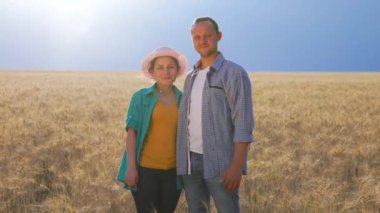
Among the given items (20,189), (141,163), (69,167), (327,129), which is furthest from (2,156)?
(327,129)

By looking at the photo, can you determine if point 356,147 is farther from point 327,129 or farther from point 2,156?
point 2,156

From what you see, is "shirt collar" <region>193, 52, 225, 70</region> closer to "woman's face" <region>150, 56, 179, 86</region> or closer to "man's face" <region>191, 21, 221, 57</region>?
"man's face" <region>191, 21, 221, 57</region>

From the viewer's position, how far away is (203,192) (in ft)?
10.6

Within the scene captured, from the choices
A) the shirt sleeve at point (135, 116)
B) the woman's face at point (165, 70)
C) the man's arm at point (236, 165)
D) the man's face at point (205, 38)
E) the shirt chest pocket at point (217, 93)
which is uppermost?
the man's face at point (205, 38)

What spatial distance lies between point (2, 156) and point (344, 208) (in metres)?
4.49

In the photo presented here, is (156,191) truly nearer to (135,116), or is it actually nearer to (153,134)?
(153,134)

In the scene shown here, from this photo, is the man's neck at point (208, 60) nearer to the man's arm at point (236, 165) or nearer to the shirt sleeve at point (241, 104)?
the shirt sleeve at point (241, 104)

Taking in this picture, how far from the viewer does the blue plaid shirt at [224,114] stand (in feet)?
9.50

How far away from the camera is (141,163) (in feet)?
10.9

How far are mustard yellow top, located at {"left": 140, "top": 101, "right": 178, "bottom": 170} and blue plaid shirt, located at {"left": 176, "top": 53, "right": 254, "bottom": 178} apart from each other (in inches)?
12.9

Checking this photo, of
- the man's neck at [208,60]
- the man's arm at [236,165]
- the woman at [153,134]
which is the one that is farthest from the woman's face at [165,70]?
the man's arm at [236,165]

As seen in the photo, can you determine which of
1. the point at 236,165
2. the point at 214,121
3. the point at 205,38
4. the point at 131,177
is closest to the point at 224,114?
the point at 214,121

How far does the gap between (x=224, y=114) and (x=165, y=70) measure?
0.57 metres

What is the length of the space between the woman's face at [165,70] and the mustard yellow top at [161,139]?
0.16 metres
